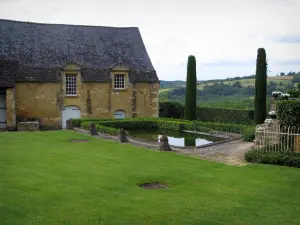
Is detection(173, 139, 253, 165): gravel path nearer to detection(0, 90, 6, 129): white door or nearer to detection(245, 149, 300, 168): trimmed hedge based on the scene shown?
detection(245, 149, 300, 168): trimmed hedge

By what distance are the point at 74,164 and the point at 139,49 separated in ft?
87.8

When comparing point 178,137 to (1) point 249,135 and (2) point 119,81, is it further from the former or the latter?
(2) point 119,81

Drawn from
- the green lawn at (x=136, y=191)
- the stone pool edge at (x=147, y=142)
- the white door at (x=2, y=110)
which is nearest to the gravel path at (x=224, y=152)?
the stone pool edge at (x=147, y=142)

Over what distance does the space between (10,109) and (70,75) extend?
664cm

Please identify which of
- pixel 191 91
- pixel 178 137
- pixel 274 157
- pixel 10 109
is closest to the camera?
pixel 274 157

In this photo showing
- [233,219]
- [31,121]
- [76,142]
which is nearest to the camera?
[233,219]

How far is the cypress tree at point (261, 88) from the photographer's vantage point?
27.0 m

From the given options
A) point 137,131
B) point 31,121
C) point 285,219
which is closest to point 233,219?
point 285,219

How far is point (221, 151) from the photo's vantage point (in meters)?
18.0

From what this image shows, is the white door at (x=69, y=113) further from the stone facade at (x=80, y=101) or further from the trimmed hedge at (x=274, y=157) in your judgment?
the trimmed hedge at (x=274, y=157)

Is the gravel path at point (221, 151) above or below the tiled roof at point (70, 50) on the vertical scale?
below

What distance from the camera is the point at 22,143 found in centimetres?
1847

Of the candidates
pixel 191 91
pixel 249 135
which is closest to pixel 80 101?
pixel 191 91

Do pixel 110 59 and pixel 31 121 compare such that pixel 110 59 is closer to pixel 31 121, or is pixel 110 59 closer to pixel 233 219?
pixel 31 121
